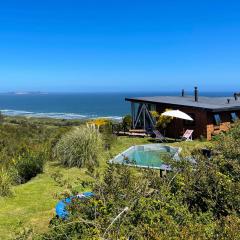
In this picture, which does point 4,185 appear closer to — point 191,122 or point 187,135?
point 187,135

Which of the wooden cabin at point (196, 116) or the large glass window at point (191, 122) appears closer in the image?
the wooden cabin at point (196, 116)

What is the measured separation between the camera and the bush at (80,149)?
497 inches

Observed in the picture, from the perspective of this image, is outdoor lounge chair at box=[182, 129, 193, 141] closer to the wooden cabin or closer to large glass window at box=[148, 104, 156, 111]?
the wooden cabin

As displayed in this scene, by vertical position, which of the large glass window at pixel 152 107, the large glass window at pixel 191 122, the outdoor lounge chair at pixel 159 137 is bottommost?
the outdoor lounge chair at pixel 159 137

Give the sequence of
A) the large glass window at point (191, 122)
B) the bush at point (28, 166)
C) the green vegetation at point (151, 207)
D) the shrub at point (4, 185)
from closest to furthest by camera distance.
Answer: the green vegetation at point (151, 207) < the shrub at point (4, 185) < the bush at point (28, 166) < the large glass window at point (191, 122)

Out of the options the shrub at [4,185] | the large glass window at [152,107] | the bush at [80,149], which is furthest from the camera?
the large glass window at [152,107]

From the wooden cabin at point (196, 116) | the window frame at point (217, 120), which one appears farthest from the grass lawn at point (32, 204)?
the window frame at point (217, 120)

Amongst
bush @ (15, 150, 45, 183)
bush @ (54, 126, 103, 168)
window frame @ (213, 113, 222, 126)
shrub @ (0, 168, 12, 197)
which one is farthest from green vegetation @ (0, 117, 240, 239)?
window frame @ (213, 113, 222, 126)

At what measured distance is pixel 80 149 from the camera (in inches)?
500

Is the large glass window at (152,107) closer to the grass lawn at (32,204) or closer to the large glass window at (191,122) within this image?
the large glass window at (191,122)

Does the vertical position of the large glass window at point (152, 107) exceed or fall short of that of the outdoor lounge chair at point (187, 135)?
it exceeds it

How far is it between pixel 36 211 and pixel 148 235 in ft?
16.1

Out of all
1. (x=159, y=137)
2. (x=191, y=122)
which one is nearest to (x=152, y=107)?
(x=191, y=122)

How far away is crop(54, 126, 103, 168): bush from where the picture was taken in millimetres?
12625
